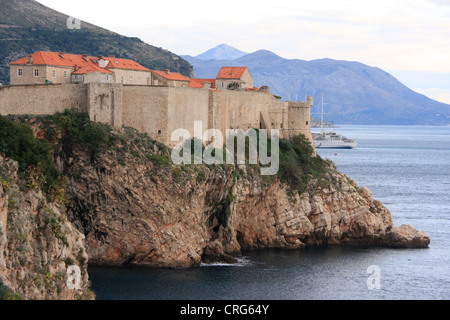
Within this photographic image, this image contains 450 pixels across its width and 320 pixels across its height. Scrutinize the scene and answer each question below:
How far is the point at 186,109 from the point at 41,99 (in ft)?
29.8

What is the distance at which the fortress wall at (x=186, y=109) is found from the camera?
46375 mm

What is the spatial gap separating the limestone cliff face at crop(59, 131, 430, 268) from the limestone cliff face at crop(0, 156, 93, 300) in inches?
282

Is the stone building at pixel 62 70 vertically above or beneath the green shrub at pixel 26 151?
above

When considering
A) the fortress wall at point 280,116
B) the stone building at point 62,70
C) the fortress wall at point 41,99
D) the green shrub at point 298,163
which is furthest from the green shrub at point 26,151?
the fortress wall at point 280,116

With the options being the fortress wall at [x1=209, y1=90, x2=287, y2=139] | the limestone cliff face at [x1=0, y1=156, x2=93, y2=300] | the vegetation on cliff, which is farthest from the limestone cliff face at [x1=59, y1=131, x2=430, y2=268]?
the limestone cliff face at [x1=0, y1=156, x2=93, y2=300]

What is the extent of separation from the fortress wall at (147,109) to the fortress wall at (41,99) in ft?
8.94

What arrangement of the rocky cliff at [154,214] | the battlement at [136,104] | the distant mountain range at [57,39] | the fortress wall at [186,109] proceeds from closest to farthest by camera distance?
the rocky cliff at [154,214] < the battlement at [136,104] < the fortress wall at [186,109] < the distant mountain range at [57,39]

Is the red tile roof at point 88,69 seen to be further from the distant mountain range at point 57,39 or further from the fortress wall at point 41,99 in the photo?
the distant mountain range at point 57,39

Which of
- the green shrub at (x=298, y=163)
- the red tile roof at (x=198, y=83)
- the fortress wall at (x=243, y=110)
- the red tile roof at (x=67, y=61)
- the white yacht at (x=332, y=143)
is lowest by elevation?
the white yacht at (x=332, y=143)

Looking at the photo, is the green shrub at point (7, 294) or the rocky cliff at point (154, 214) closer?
the green shrub at point (7, 294)

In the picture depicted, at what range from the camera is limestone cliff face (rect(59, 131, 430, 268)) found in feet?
139

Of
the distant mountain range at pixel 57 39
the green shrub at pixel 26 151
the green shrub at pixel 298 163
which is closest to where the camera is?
the green shrub at pixel 26 151

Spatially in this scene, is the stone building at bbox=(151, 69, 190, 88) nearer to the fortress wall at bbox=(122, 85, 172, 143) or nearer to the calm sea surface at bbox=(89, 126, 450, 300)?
the fortress wall at bbox=(122, 85, 172, 143)
